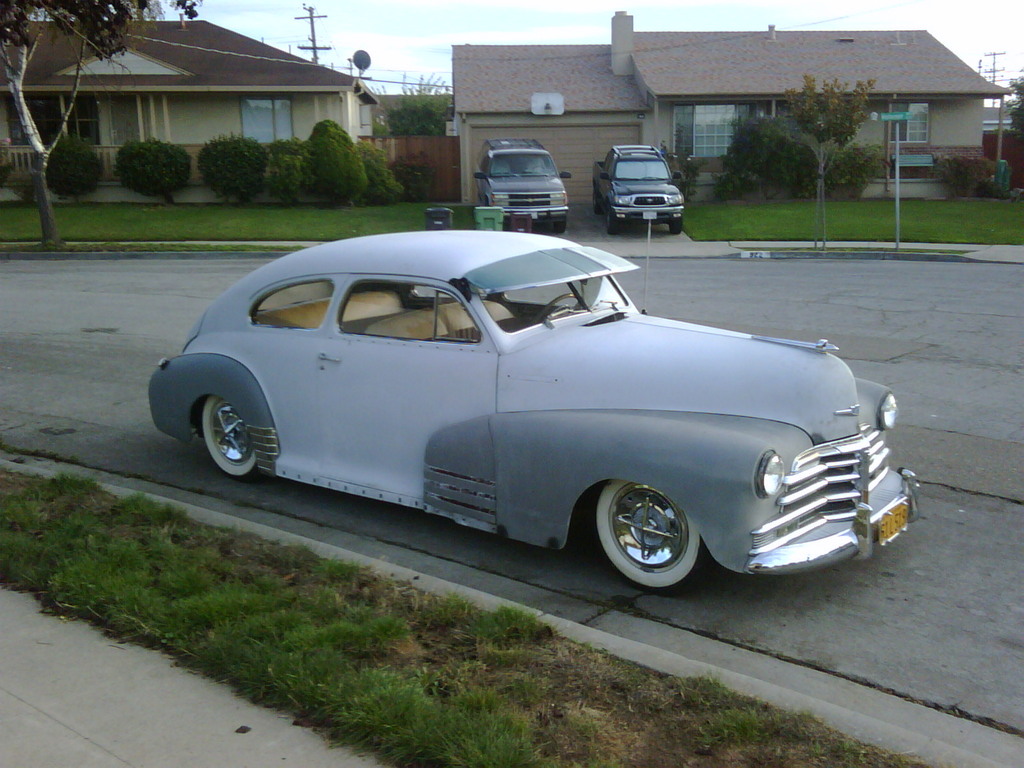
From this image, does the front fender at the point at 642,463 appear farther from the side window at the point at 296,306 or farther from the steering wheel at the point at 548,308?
the side window at the point at 296,306

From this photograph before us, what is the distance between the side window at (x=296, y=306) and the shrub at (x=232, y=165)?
82.9 ft

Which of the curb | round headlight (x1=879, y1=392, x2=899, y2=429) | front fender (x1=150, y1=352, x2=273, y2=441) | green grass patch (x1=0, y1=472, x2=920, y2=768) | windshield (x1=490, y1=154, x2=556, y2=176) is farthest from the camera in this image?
windshield (x1=490, y1=154, x2=556, y2=176)

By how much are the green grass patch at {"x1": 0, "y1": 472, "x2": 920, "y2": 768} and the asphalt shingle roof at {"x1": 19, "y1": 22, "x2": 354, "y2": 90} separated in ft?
94.4

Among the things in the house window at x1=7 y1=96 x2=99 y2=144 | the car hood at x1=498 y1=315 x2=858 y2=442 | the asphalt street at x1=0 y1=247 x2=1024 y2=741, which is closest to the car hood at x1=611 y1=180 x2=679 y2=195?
the asphalt street at x1=0 y1=247 x2=1024 y2=741

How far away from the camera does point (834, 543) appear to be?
4828mm

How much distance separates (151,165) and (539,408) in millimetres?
28120

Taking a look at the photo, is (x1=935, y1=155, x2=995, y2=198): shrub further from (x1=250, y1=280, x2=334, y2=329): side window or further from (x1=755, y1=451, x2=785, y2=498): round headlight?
(x1=755, y1=451, x2=785, y2=498): round headlight

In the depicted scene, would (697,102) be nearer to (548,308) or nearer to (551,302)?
(551,302)

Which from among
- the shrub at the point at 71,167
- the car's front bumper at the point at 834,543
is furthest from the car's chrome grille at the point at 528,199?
the car's front bumper at the point at 834,543

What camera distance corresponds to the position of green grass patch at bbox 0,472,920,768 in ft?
11.2

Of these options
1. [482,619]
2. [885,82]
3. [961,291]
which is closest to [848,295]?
[961,291]

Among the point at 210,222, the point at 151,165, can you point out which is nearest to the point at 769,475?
the point at 210,222

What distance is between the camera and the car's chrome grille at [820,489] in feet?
15.4

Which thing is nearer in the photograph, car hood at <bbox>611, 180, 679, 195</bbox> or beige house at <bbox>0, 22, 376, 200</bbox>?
car hood at <bbox>611, 180, 679, 195</bbox>
